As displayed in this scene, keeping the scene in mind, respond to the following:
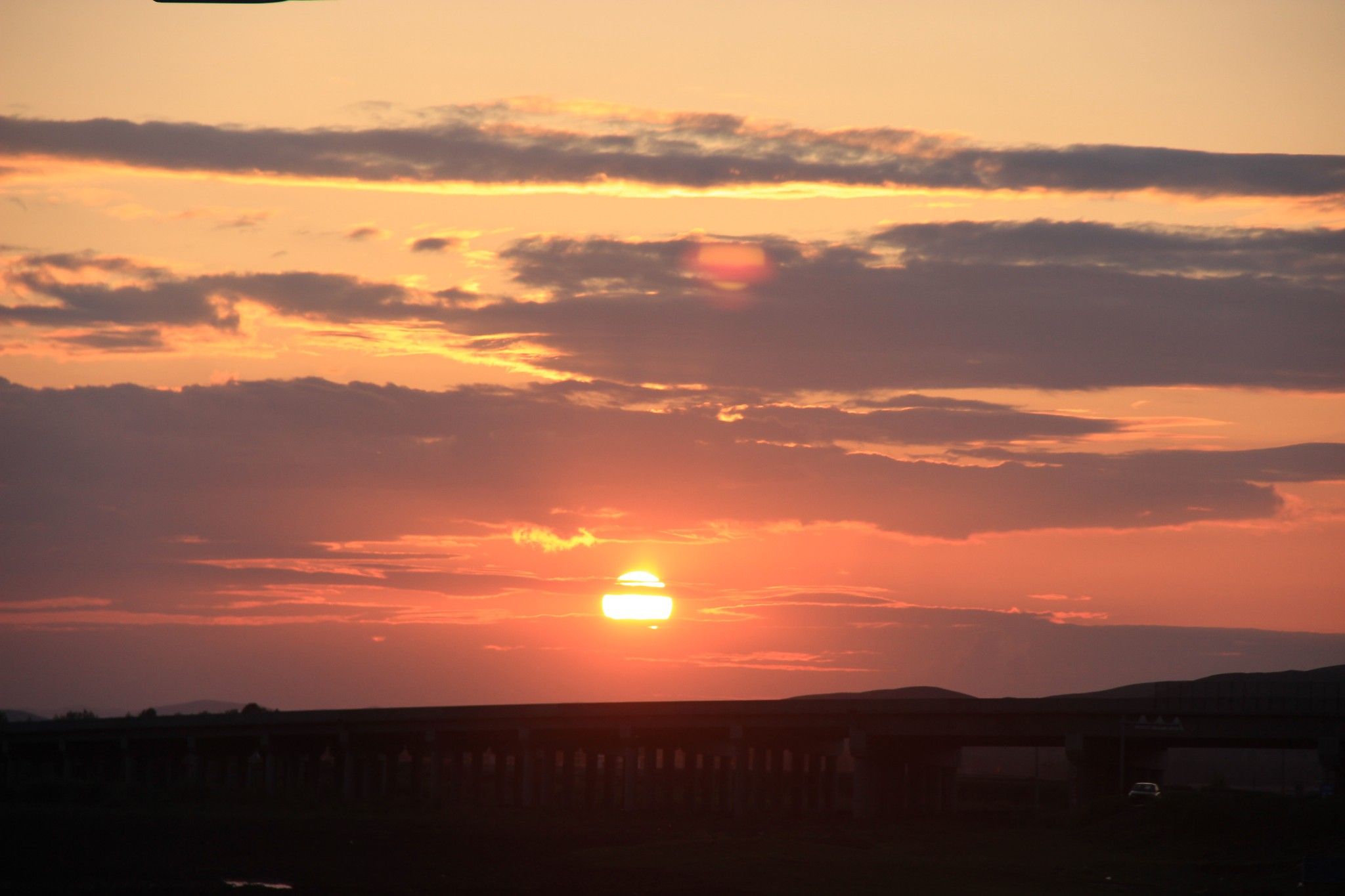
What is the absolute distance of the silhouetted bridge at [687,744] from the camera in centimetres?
10275

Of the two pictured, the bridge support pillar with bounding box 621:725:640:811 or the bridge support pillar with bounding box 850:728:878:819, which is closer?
the bridge support pillar with bounding box 850:728:878:819

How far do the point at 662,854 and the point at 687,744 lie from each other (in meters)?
80.0

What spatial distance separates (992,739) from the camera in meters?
117

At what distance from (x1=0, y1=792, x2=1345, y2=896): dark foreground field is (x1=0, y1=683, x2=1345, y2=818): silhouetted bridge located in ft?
50.4

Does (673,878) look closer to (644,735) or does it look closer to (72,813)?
(72,813)

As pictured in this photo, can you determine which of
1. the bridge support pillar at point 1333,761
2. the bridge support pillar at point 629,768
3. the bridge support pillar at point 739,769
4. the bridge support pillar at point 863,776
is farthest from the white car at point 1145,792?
the bridge support pillar at point 629,768

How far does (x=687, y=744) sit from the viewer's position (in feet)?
488

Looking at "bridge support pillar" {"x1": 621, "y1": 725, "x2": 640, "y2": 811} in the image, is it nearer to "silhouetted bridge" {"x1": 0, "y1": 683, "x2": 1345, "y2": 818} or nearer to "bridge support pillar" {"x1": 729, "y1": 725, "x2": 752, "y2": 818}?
"silhouetted bridge" {"x1": 0, "y1": 683, "x2": 1345, "y2": 818}

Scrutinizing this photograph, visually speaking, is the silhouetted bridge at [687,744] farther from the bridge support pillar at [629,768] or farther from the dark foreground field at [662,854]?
the dark foreground field at [662,854]

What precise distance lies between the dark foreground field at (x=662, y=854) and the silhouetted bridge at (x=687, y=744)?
1535cm

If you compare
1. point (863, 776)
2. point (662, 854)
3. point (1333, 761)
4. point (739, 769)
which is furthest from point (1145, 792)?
point (739, 769)

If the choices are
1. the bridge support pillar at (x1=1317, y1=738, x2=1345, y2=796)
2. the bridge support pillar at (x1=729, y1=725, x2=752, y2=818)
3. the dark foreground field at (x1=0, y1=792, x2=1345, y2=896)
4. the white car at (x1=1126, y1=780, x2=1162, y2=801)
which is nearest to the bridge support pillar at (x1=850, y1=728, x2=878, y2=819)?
the bridge support pillar at (x1=729, y1=725, x2=752, y2=818)

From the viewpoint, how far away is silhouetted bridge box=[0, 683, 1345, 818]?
103m

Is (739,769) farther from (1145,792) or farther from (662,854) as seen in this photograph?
(662,854)
